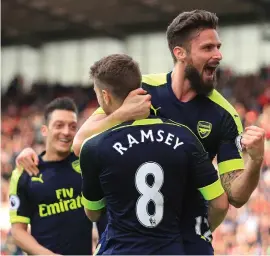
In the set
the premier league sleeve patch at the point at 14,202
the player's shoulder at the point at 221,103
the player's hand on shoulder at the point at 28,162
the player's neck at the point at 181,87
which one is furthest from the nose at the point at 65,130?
the player's shoulder at the point at 221,103

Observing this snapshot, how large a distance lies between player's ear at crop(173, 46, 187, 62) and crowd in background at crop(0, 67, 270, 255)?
3311 millimetres

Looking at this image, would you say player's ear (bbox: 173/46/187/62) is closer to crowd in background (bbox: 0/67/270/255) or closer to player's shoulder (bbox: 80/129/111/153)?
player's shoulder (bbox: 80/129/111/153)

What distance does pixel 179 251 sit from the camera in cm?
302

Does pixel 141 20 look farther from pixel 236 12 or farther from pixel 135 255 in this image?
pixel 135 255

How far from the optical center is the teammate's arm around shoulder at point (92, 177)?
301cm

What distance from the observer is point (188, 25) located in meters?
3.36

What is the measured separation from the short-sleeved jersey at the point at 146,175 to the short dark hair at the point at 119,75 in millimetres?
170

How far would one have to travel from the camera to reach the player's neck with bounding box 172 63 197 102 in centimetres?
345

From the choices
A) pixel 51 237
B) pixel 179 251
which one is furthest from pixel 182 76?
pixel 51 237

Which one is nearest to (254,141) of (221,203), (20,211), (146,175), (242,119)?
(221,203)

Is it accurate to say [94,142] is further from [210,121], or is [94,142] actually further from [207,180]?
[210,121]

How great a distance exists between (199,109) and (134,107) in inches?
19.8

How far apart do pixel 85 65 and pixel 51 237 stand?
21.8 meters

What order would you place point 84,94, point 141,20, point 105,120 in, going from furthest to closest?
1. point 141,20
2. point 84,94
3. point 105,120
